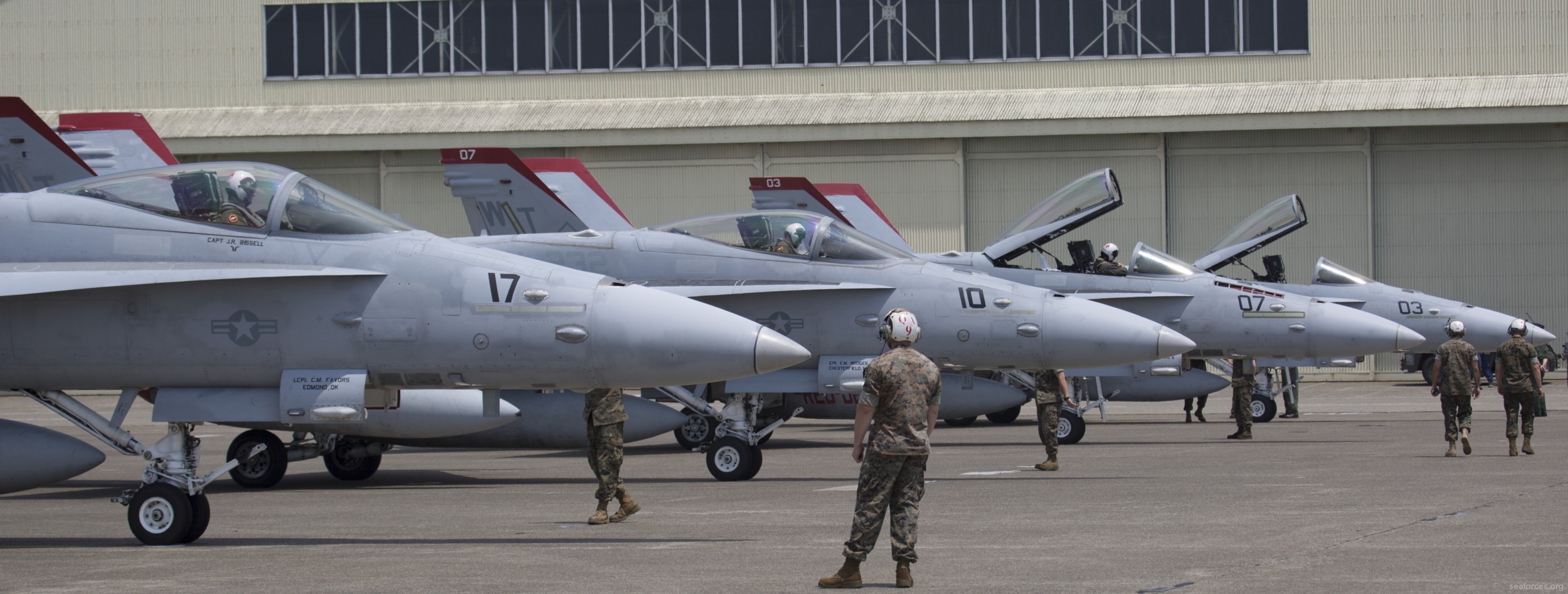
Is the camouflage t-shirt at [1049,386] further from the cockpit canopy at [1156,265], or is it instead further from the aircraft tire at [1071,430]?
the cockpit canopy at [1156,265]

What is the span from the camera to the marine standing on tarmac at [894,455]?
317 inches

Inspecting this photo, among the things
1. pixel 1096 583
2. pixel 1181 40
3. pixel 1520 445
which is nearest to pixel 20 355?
pixel 1096 583

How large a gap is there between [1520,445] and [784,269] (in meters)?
9.10

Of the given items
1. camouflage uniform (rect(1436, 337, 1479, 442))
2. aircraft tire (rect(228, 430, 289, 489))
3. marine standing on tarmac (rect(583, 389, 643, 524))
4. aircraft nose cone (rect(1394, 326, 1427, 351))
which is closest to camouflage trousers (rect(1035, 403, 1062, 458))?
camouflage uniform (rect(1436, 337, 1479, 442))

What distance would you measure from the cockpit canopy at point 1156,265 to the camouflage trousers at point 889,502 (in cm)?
1351

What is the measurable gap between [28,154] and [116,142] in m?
6.19

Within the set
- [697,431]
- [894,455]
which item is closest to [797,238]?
[697,431]

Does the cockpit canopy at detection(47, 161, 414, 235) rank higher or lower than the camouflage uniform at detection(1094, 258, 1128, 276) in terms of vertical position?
higher

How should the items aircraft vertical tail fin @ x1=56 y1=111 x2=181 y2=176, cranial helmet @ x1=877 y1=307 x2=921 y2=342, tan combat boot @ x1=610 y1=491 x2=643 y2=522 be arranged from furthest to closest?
1. aircraft vertical tail fin @ x1=56 y1=111 x2=181 y2=176
2. tan combat boot @ x1=610 y1=491 x2=643 y2=522
3. cranial helmet @ x1=877 y1=307 x2=921 y2=342

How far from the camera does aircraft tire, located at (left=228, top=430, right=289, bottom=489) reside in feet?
49.6

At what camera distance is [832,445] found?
820 inches

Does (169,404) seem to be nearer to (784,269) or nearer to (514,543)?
(514,543)

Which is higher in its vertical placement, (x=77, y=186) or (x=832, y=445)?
(x=77, y=186)

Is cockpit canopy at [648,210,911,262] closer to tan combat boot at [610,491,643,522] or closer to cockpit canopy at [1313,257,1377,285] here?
tan combat boot at [610,491,643,522]
